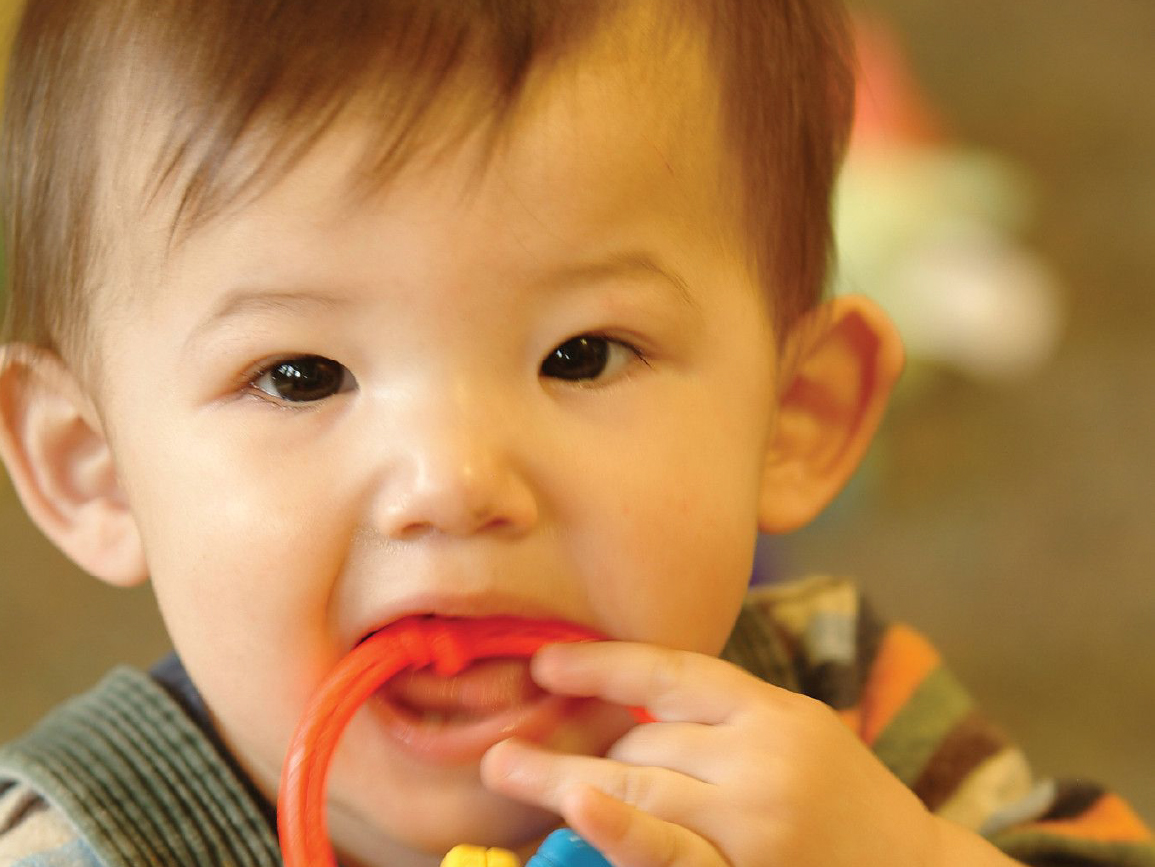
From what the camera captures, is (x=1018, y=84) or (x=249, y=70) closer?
(x=249, y=70)

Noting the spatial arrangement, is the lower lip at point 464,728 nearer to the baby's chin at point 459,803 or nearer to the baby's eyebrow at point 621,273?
the baby's chin at point 459,803

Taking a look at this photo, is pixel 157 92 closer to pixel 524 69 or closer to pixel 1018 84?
pixel 524 69

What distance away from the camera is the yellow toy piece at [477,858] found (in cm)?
62

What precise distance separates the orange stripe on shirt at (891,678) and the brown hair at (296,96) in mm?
266

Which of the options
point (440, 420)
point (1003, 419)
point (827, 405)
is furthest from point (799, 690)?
point (1003, 419)

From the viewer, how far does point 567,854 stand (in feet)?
2.04

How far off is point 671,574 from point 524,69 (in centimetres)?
23

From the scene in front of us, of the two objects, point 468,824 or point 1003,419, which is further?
point 1003,419

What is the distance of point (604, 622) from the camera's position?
26.5 inches

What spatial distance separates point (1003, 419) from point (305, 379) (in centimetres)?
129

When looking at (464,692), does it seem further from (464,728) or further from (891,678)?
(891,678)

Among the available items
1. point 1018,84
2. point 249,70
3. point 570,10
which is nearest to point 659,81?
point 570,10

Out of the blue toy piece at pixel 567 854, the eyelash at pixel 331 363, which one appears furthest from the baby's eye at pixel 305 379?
the blue toy piece at pixel 567 854

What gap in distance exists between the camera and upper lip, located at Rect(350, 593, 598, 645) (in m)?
0.63
